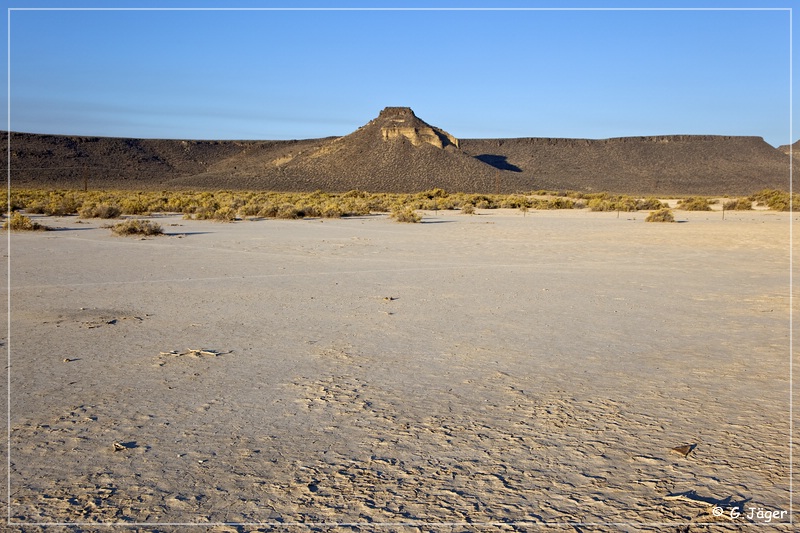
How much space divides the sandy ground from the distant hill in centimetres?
7905

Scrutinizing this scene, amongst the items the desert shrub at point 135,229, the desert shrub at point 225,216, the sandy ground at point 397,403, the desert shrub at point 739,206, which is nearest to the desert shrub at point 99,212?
the desert shrub at point 225,216

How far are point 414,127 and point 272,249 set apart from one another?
9365 cm

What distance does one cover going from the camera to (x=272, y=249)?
1853cm

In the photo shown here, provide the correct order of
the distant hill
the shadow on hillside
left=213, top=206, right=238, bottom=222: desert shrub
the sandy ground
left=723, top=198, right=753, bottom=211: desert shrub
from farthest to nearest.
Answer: the shadow on hillside, the distant hill, left=723, top=198, right=753, bottom=211: desert shrub, left=213, top=206, right=238, bottom=222: desert shrub, the sandy ground

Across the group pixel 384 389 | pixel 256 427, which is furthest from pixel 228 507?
pixel 384 389

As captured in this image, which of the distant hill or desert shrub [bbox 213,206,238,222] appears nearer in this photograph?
desert shrub [bbox 213,206,238,222]

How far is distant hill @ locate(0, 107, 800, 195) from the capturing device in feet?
322

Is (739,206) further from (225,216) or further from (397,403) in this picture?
(397,403)

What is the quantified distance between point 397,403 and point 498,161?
12425cm

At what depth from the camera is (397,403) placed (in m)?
5.71

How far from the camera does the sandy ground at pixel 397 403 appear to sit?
154 inches

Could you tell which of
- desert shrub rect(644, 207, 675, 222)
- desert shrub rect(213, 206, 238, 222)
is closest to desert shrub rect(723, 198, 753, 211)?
desert shrub rect(644, 207, 675, 222)

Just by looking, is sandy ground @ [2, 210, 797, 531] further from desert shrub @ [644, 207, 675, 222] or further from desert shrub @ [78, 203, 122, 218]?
desert shrub @ [78, 203, 122, 218]

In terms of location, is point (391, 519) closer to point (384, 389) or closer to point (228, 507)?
point (228, 507)
